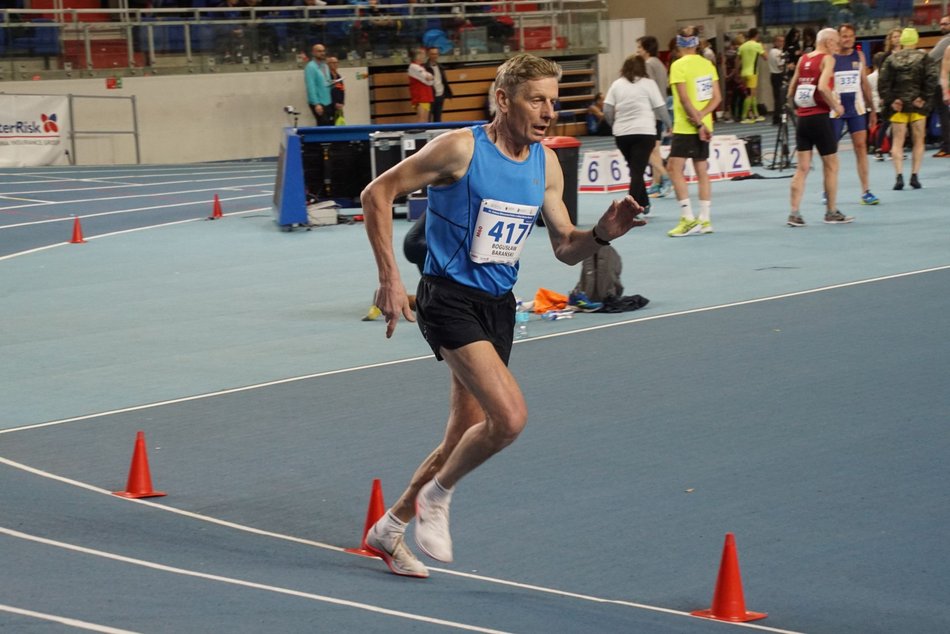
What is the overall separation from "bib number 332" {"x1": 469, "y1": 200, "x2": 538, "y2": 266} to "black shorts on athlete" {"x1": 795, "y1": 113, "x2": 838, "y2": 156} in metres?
10.2

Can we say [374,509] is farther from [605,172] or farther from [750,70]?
[750,70]

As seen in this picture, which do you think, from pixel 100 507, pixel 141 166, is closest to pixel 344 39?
pixel 141 166

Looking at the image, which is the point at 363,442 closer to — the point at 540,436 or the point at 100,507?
Result: the point at 540,436

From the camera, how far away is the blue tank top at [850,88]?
15.9 metres

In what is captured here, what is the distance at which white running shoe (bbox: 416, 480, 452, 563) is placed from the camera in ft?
16.8

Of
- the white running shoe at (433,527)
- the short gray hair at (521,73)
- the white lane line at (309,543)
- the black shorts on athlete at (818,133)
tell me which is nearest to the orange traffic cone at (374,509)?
the white lane line at (309,543)

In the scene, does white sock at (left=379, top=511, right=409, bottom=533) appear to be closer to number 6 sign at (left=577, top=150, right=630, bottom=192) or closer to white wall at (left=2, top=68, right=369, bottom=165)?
number 6 sign at (left=577, top=150, right=630, bottom=192)

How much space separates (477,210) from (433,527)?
48.2 inches

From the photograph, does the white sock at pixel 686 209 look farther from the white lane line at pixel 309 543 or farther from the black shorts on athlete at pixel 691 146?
the white lane line at pixel 309 543

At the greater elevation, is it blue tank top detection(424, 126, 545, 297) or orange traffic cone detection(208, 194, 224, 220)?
blue tank top detection(424, 126, 545, 297)

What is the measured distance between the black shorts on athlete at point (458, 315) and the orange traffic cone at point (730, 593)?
3.92ft

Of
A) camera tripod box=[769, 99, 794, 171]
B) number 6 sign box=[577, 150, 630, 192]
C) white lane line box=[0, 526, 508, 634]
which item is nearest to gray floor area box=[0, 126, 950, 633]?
white lane line box=[0, 526, 508, 634]

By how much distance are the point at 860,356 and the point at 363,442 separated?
144 inches

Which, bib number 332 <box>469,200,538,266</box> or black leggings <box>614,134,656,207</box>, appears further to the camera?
black leggings <box>614,134,656,207</box>
